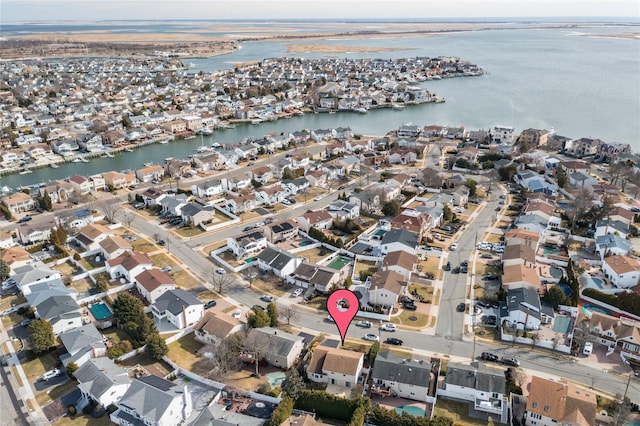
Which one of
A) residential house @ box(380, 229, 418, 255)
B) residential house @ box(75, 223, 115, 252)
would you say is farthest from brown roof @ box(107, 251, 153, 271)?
residential house @ box(380, 229, 418, 255)

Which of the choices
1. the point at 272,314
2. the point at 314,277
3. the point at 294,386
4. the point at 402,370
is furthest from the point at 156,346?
the point at 402,370

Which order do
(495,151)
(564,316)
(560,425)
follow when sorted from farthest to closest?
(495,151) < (564,316) < (560,425)

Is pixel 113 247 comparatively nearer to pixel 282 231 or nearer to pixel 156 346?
pixel 156 346

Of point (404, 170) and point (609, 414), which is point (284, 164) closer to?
point (404, 170)

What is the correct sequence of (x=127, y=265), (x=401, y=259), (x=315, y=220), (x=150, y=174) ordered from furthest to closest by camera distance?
(x=150, y=174) < (x=315, y=220) < (x=401, y=259) < (x=127, y=265)

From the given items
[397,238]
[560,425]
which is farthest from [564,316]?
[397,238]

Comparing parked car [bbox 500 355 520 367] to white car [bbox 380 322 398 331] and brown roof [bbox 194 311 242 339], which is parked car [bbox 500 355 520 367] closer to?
white car [bbox 380 322 398 331]

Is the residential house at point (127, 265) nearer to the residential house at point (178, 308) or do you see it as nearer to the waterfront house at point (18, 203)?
the residential house at point (178, 308)
